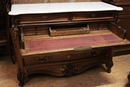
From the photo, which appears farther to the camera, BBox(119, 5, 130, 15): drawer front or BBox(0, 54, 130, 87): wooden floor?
BBox(119, 5, 130, 15): drawer front

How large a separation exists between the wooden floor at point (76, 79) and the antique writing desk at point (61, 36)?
0.35 ft

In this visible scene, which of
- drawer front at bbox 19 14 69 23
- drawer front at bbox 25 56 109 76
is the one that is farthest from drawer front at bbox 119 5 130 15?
drawer front at bbox 19 14 69 23

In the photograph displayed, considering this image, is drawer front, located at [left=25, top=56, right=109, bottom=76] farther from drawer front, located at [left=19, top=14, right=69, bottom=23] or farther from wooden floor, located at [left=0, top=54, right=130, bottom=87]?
drawer front, located at [left=19, top=14, right=69, bottom=23]

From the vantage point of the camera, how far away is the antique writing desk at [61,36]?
1.53 meters

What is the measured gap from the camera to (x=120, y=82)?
2.05 metres

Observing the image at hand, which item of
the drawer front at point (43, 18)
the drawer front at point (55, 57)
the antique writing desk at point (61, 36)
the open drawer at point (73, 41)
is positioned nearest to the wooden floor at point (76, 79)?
the antique writing desk at point (61, 36)

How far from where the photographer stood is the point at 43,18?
1.67 metres

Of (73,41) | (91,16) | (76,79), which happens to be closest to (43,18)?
(73,41)

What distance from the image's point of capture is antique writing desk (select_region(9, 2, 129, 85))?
153cm

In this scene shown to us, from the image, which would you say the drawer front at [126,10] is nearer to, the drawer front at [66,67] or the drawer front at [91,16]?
the drawer front at [91,16]

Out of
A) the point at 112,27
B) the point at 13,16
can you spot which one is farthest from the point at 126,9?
the point at 13,16

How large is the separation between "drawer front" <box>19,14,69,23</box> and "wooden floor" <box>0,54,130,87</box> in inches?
31.8

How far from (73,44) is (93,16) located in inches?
18.7

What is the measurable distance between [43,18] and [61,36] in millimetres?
298
